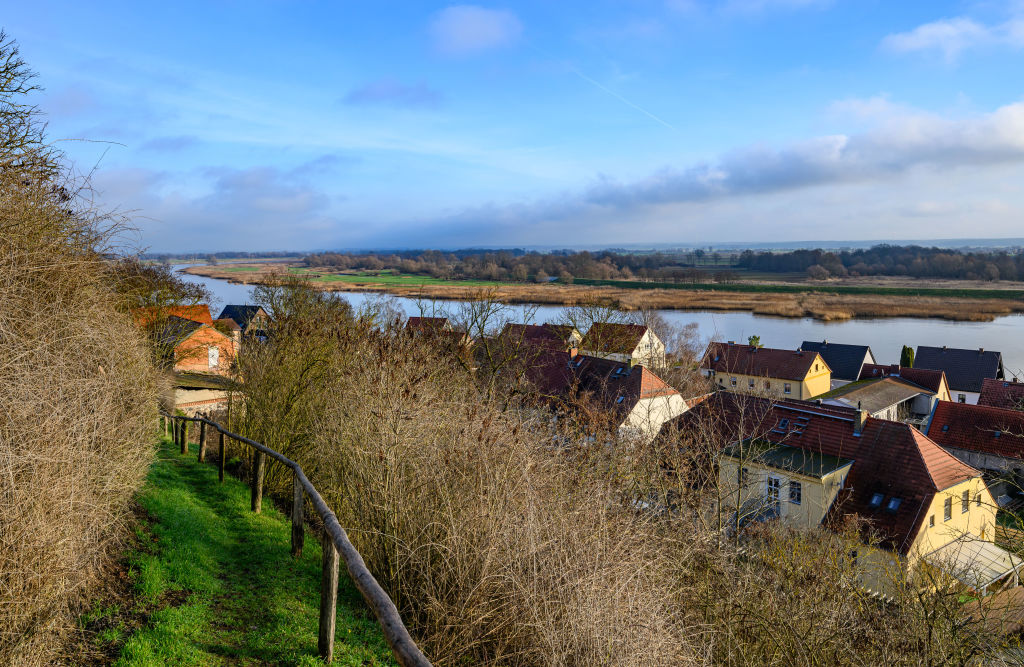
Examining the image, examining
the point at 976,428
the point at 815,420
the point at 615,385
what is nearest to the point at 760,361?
the point at 976,428

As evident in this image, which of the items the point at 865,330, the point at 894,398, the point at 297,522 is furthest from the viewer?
the point at 865,330

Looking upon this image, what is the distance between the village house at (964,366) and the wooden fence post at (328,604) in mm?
51916

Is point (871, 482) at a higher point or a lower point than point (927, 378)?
lower

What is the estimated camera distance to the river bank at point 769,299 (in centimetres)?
8044

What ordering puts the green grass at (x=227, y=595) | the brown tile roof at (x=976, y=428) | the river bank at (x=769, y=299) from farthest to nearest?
Answer: the river bank at (x=769, y=299), the brown tile roof at (x=976, y=428), the green grass at (x=227, y=595)

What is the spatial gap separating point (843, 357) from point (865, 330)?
29539 mm

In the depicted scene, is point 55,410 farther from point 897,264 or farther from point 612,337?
point 897,264

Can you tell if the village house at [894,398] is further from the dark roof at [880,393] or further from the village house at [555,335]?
the village house at [555,335]

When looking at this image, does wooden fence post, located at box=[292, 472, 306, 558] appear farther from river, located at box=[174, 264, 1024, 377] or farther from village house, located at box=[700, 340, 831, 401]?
river, located at box=[174, 264, 1024, 377]

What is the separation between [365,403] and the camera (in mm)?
6832

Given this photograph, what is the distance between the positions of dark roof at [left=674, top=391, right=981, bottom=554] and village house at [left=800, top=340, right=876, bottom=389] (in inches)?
1060

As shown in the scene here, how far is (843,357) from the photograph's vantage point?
1841 inches

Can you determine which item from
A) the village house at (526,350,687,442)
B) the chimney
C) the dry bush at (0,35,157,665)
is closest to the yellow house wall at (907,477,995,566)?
the chimney

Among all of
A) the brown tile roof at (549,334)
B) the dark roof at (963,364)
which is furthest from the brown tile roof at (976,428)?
the brown tile roof at (549,334)
